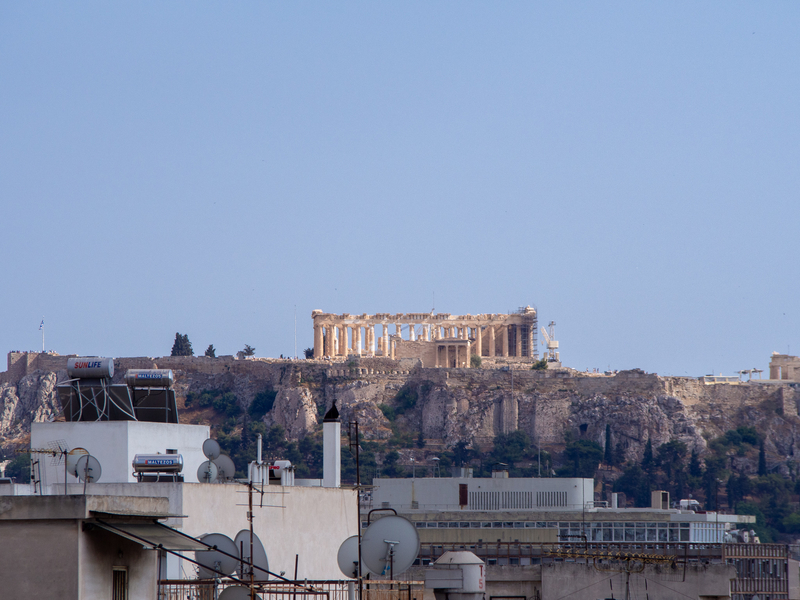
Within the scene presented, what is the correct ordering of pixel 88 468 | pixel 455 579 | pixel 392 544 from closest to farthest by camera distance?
pixel 392 544 < pixel 455 579 < pixel 88 468

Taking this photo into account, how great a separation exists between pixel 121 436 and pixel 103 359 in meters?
4.95

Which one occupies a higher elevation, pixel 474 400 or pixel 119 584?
pixel 474 400

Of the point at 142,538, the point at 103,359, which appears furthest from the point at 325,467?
the point at 142,538

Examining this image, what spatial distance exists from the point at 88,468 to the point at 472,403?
80.1m

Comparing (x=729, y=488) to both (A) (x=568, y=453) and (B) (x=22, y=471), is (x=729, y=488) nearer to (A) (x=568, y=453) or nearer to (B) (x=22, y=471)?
(A) (x=568, y=453)

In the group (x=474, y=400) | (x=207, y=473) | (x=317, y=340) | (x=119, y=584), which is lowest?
(x=119, y=584)

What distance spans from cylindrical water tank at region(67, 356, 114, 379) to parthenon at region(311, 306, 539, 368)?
245 feet

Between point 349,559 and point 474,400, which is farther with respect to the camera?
point 474,400

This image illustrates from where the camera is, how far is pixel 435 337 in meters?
112

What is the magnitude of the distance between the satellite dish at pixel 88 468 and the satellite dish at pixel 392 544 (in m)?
8.04

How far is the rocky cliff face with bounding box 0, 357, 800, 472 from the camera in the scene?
102 metres

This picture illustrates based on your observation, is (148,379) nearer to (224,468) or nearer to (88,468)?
(224,468)

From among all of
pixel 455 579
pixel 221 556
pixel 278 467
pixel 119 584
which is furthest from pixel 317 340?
pixel 119 584

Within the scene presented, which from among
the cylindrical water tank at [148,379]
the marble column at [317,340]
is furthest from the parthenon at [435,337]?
the cylindrical water tank at [148,379]
